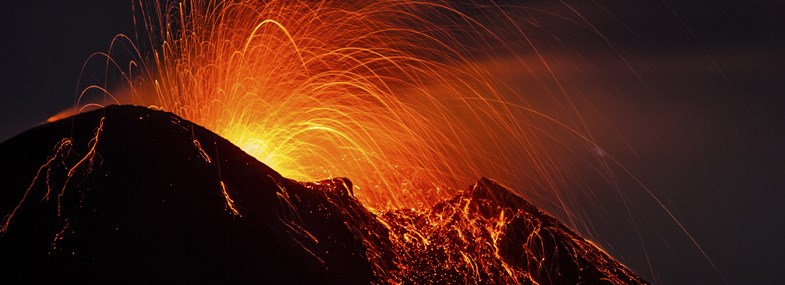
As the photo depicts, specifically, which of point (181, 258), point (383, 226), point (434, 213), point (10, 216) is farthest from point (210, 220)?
point (434, 213)

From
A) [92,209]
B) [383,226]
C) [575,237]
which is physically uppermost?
[92,209]

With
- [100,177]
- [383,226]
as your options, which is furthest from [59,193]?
[383,226]

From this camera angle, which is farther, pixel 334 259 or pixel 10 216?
pixel 334 259

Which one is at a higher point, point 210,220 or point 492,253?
point 210,220

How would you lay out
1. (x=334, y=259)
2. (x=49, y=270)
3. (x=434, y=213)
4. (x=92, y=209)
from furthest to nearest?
1. (x=434, y=213)
2. (x=334, y=259)
3. (x=92, y=209)
4. (x=49, y=270)

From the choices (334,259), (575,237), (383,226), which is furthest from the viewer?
(575,237)

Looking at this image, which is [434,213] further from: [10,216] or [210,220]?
[10,216]

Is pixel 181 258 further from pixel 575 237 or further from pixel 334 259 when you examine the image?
pixel 575 237
